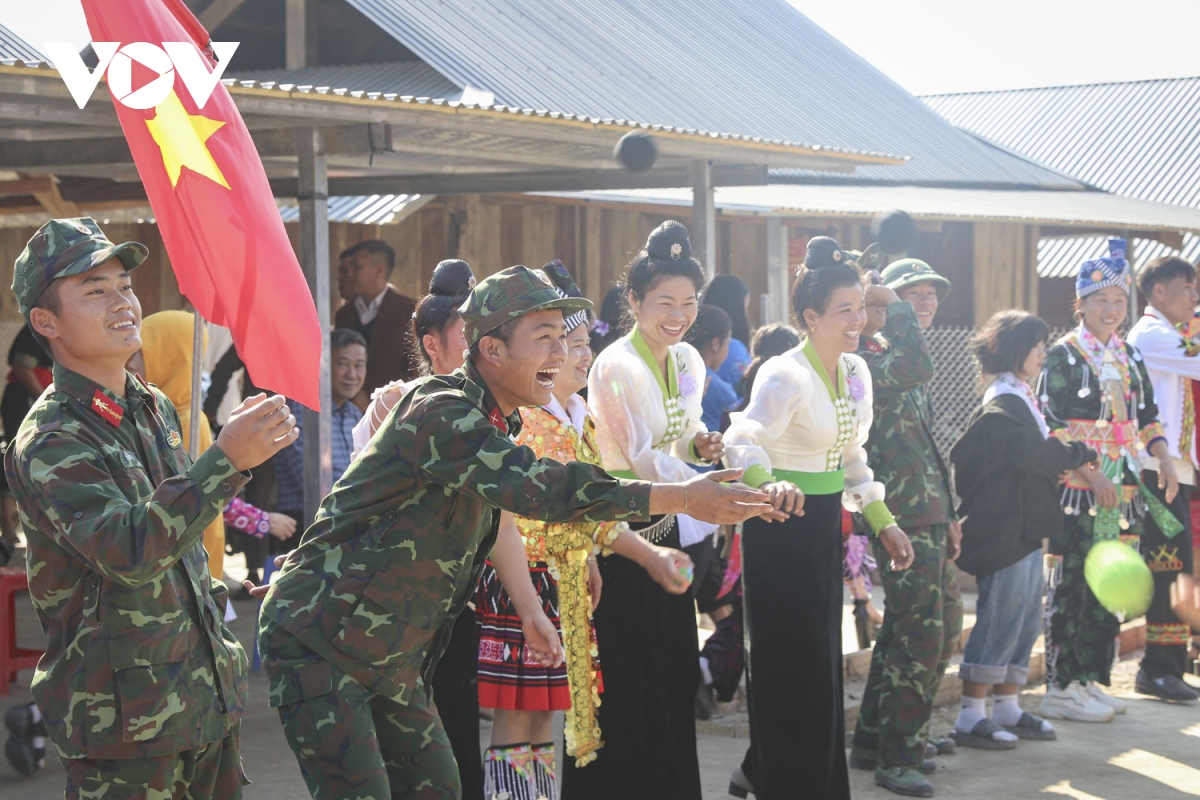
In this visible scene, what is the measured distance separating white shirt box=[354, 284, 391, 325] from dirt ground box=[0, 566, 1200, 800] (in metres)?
2.18

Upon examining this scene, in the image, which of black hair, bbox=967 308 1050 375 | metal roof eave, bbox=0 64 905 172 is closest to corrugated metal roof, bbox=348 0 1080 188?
metal roof eave, bbox=0 64 905 172

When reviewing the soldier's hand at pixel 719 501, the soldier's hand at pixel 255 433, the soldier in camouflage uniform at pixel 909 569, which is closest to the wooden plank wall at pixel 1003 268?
the soldier in camouflage uniform at pixel 909 569

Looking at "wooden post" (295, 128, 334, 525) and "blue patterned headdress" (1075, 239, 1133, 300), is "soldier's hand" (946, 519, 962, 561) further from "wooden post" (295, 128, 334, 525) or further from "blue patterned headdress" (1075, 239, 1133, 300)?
"wooden post" (295, 128, 334, 525)

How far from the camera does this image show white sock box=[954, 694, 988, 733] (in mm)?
6520

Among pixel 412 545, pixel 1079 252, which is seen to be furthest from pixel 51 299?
pixel 1079 252

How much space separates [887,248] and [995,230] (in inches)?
449

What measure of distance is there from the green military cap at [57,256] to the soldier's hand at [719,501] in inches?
51.8

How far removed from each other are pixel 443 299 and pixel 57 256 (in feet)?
5.45

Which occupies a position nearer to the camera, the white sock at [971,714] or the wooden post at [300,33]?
the white sock at [971,714]

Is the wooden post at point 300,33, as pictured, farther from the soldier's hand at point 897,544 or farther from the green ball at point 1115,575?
the soldier's hand at point 897,544

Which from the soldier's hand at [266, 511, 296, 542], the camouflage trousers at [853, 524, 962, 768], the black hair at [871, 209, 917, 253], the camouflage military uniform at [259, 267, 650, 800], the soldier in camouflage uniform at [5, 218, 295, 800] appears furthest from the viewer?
the black hair at [871, 209, 917, 253]

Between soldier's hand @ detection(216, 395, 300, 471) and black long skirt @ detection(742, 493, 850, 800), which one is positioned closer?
soldier's hand @ detection(216, 395, 300, 471)

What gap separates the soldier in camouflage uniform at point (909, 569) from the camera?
5770 millimetres

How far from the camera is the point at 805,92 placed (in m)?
17.2
